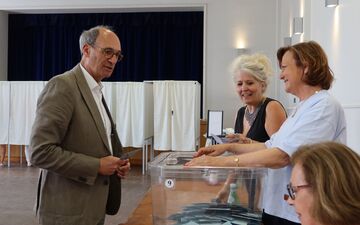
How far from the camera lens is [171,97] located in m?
7.29

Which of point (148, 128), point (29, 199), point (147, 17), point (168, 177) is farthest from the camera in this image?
point (147, 17)

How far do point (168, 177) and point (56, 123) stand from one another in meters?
0.58

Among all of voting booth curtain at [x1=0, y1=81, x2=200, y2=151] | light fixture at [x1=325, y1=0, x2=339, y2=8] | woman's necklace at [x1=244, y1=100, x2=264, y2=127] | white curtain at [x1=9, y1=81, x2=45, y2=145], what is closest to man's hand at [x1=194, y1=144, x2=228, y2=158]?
woman's necklace at [x1=244, y1=100, x2=264, y2=127]

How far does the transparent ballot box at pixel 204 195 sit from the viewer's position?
1156 mm

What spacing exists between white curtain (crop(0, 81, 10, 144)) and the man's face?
6596 millimetres

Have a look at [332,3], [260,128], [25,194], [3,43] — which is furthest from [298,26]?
[3,43]

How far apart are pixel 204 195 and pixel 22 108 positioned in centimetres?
724

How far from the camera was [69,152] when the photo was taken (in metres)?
1.56

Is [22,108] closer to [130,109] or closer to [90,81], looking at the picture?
[130,109]

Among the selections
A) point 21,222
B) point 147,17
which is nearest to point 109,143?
point 21,222

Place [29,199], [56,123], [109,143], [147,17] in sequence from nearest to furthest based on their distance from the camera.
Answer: [56,123] < [109,143] < [29,199] < [147,17]

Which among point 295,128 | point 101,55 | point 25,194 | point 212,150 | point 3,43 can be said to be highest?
point 3,43

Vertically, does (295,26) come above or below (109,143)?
above

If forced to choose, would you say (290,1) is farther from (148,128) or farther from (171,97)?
(148,128)
